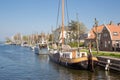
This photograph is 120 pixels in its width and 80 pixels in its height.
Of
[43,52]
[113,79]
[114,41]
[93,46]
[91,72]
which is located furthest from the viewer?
[43,52]

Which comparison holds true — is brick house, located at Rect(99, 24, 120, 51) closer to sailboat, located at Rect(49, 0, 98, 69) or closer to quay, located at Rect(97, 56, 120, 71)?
sailboat, located at Rect(49, 0, 98, 69)

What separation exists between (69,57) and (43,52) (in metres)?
48.1

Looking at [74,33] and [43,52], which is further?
[74,33]

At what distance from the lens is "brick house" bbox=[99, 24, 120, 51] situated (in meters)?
73.8

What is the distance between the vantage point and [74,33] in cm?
12675

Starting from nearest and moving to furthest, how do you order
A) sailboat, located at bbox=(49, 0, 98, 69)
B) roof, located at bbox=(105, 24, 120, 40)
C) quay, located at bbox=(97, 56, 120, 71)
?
quay, located at bbox=(97, 56, 120, 71)
sailboat, located at bbox=(49, 0, 98, 69)
roof, located at bbox=(105, 24, 120, 40)

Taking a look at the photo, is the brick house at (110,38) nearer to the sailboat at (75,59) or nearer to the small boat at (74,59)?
the small boat at (74,59)

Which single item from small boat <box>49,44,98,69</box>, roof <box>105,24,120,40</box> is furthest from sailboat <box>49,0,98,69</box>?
roof <box>105,24,120,40</box>

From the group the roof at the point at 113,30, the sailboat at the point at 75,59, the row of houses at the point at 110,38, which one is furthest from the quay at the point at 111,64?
the roof at the point at 113,30

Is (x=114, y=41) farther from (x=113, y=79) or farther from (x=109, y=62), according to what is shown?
(x=113, y=79)

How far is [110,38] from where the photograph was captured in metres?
74.7

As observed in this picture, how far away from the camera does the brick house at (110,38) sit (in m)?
73.8

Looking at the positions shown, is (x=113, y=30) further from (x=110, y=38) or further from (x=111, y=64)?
(x=111, y=64)

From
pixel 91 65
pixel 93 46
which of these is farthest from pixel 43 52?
pixel 91 65
